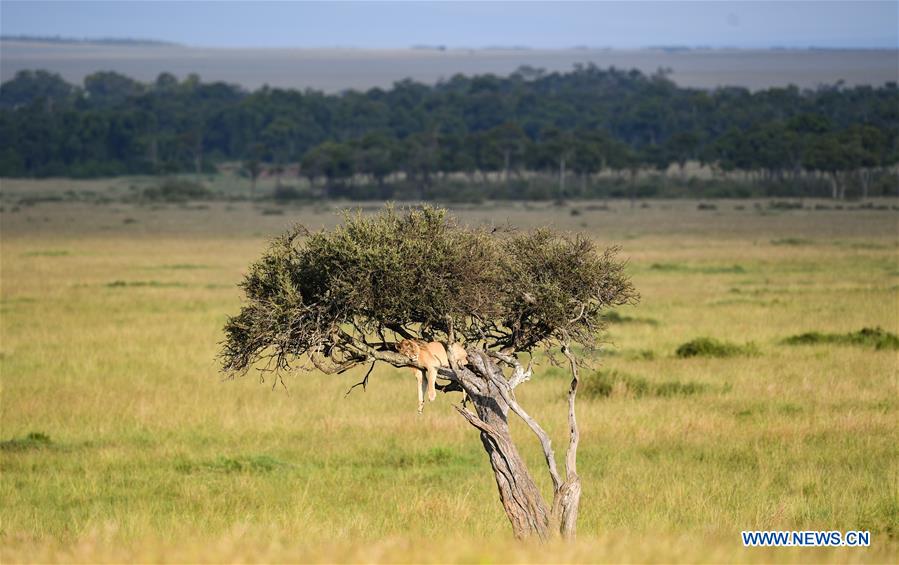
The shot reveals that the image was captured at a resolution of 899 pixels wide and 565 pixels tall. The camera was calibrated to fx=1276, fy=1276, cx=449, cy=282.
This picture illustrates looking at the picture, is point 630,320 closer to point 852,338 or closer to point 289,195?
point 852,338

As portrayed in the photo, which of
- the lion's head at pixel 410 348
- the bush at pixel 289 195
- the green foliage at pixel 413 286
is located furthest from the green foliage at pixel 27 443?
the bush at pixel 289 195

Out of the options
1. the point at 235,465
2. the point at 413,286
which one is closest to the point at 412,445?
the point at 235,465

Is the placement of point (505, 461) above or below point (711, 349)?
above

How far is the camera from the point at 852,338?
80.2 feet

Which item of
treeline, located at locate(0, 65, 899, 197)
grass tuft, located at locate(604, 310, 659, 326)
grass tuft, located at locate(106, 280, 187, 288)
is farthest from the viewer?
treeline, located at locate(0, 65, 899, 197)

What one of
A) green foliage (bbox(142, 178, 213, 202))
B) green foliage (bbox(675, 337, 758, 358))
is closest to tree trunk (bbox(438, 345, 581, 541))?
green foliage (bbox(675, 337, 758, 358))

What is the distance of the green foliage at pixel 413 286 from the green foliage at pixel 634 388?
10.0 metres

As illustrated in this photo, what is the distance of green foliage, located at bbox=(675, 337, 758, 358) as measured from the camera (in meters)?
23.4

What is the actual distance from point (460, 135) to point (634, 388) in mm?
116222

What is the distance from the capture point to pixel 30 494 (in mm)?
13453

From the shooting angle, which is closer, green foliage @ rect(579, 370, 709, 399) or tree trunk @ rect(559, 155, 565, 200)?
green foliage @ rect(579, 370, 709, 399)

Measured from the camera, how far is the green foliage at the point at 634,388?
19.5 metres

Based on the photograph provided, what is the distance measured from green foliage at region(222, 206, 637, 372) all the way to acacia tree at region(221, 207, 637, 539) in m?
0.01

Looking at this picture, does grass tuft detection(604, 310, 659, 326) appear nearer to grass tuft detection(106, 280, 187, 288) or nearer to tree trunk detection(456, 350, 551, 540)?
grass tuft detection(106, 280, 187, 288)
